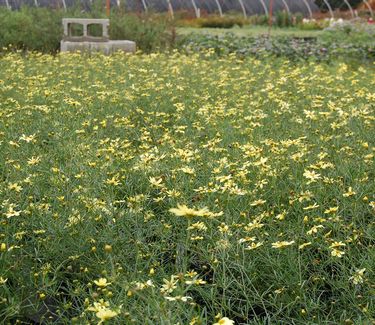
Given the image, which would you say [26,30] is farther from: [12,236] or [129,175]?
[12,236]

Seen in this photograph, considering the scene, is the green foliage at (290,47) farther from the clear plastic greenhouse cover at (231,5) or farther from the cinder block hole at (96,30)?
the clear plastic greenhouse cover at (231,5)

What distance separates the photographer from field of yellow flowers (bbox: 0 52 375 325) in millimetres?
2209

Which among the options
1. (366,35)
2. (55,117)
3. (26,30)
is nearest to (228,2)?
(366,35)

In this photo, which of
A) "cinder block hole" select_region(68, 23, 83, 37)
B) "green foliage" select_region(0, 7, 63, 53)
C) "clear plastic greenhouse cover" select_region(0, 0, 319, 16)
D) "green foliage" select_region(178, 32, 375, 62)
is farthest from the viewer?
"clear plastic greenhouse cover" select_region(0, 0, 319, 16)

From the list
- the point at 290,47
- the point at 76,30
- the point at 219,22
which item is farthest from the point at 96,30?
the point at 219,22

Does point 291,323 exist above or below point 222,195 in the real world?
below

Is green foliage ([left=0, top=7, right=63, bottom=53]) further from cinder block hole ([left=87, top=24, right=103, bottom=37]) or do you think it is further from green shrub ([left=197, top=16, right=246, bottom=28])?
green shrub ([left=197, top=16, right=246, bottom=28])

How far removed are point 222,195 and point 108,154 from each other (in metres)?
0.77

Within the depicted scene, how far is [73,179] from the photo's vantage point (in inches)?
124

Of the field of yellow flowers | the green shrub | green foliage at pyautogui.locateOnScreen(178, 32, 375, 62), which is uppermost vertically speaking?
the field of yellow flowers

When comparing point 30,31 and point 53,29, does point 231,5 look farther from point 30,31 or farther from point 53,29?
point 30,31

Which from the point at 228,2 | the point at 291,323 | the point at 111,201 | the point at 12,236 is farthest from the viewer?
the point at 228,2

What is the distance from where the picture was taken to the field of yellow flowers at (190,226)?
2.21 metres

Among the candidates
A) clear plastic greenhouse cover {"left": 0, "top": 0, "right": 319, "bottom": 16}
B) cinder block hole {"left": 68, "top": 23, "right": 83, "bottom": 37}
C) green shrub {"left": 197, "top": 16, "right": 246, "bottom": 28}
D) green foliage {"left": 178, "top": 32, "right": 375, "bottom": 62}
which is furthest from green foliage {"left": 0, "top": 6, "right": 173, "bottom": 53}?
green shrub {"left": 197, "top": 16, "right": 246, "bottom": 28}
